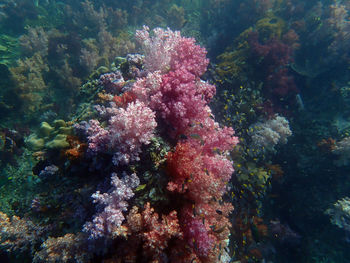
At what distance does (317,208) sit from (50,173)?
9379 millimetres

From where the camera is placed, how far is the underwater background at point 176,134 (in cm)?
328

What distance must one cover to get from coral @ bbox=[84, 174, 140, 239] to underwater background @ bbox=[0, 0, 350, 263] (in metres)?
0.02

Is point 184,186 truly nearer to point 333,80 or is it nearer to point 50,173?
point 50,173

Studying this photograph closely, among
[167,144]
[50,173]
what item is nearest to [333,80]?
[167,144]

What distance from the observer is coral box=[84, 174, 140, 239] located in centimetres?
288

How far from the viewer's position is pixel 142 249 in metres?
3.03

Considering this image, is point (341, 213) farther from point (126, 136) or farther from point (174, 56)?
point (126, 136)

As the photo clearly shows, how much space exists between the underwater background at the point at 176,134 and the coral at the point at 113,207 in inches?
0.8

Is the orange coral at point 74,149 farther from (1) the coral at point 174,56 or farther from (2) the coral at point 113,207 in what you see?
(1) the coral at point 174,56

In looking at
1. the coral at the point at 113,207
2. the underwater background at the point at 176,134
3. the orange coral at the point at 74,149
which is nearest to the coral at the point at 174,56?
the underwater background at the point at 176,134

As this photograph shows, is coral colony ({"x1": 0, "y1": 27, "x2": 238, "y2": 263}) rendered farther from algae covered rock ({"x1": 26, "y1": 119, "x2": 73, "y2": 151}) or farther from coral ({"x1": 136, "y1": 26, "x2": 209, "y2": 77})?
coral ({"x1": 136, "y1": 26, "x2": 209, "y2": 77})

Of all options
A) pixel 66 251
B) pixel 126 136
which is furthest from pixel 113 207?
pixel 126 136

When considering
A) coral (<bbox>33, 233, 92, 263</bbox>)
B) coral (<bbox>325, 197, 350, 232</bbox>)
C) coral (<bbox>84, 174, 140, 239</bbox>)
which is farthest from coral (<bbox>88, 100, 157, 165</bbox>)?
coral (<bbox>325, 197, 350, 232</bbox>)

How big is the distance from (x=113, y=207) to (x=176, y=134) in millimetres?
1831
